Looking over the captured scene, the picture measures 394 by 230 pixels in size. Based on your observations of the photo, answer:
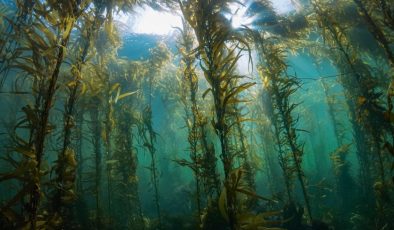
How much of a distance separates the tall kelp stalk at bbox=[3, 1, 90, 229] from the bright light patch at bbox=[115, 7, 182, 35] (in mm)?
7653

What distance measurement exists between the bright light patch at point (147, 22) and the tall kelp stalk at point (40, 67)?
7653 mm

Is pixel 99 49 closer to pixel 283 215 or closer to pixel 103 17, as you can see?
pixel 103 17

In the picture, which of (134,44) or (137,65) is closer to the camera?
(137,65)

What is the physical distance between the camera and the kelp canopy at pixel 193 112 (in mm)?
2992

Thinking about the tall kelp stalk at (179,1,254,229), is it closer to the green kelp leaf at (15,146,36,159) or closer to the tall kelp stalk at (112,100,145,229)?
the green kelp leaf at (15,146,36,159)

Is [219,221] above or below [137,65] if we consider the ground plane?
below

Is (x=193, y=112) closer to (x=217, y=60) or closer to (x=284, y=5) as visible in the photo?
(x=217, y=60)

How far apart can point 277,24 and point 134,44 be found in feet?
34.4

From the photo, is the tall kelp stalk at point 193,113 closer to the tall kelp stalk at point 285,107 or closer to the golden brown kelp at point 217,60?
the golden brown kelp at point 217,60

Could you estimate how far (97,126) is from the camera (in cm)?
803

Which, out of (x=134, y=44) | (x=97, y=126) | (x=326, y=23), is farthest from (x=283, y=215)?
(x=134, y=44)

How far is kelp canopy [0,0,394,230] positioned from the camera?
2992 mm

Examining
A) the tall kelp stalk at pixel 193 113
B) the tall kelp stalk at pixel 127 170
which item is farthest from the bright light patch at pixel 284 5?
the tall kelp stalk at pixel 127 170

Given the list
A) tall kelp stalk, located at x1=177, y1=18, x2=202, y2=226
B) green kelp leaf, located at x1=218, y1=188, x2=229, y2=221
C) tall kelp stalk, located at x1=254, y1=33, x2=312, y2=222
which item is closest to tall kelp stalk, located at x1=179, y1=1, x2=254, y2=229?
green kelp leaf, located at x1=218, y1=188, x2=229, y2=221
